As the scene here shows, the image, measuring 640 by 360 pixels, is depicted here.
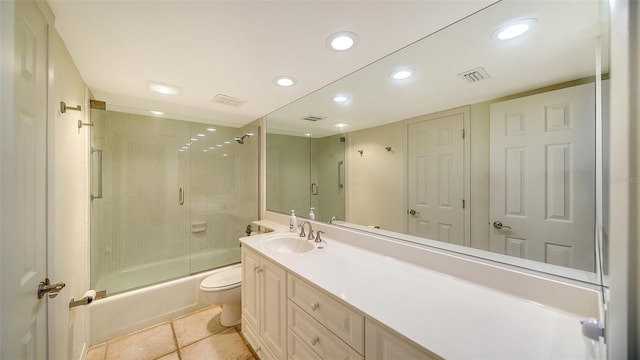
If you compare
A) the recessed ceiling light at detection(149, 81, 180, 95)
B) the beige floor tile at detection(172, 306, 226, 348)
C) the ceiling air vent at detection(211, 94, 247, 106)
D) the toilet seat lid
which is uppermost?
the ceiling air vent at detection(211, 94, 247, 106)

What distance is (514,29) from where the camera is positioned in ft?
3.88

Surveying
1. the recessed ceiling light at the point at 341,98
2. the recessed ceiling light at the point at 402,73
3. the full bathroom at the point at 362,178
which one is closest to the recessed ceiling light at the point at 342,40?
the full bathroom at the point at 362,178

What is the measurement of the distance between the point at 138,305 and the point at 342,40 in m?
2.87

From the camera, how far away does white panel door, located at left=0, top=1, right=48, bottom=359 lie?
0.70 meters

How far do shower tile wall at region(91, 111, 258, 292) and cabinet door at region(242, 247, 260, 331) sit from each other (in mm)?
1238

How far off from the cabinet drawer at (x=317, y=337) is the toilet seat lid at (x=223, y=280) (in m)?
1.06

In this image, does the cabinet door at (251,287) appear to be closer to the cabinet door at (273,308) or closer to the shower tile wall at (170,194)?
the cabinet door at (273,308)

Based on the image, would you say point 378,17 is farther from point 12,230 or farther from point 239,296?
Result: point 239,296

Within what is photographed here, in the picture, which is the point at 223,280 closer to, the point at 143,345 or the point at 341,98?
the point at 143,345

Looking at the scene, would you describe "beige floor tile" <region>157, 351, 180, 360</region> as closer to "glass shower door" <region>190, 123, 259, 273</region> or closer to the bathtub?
the bathtub

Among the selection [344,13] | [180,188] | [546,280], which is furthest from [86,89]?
[546,280]

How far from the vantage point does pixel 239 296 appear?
7.03ft

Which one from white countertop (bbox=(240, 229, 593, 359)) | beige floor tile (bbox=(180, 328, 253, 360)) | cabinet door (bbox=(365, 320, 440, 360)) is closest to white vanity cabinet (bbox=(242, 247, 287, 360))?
beige floor tile (bbox=(180, 328, 253, 360))

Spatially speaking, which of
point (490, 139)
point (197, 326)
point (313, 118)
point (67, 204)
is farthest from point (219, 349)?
point (490, 139)
